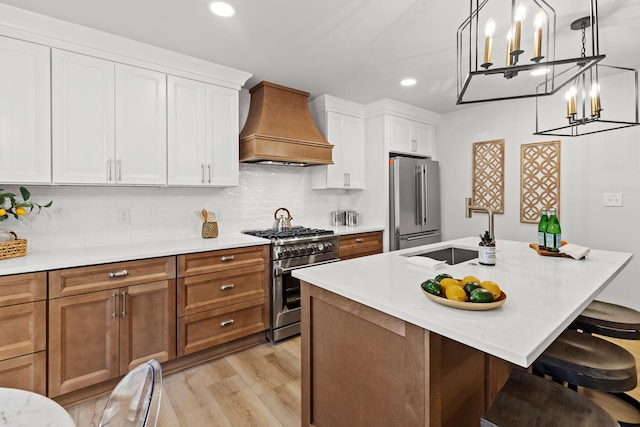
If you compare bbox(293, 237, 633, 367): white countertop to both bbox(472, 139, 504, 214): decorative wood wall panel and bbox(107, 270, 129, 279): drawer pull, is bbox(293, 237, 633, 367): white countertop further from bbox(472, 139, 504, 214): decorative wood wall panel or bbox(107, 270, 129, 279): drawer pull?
bbox(472, 139, 504, 214): decorative wood wall panel

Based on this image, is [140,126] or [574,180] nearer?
[140,126]

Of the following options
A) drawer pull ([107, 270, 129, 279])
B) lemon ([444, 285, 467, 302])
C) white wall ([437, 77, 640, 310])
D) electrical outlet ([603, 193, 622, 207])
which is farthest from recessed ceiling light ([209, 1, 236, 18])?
electrical outlet ([603, 193, 622, 207])

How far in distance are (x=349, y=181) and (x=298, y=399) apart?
2.53 metres

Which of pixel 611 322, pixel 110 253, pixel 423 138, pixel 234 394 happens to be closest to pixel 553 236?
pixel 611 322

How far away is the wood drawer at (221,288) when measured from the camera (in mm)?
2375

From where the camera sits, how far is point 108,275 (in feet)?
6.76

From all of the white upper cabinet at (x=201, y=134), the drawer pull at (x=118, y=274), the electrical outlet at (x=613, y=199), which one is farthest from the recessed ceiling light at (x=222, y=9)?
the electrical outlet at (x=613, y=199)

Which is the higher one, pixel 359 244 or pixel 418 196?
pixel 418 196

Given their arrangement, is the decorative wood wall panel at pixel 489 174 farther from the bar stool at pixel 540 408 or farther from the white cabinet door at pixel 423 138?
the bar stool at pixel 540 408

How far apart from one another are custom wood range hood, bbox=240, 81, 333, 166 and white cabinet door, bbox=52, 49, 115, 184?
111 centimetres

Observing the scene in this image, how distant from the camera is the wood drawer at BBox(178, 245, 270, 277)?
2.37 m

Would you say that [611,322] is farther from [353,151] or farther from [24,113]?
[24,113]

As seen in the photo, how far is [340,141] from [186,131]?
71.2 inches

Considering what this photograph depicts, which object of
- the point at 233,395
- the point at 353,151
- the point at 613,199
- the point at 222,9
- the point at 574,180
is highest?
the point at 222,9
